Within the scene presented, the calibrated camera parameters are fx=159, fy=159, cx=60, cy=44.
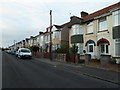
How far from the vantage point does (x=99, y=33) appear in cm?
2259

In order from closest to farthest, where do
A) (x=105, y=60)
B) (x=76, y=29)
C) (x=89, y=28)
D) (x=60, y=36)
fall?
(x=105, y=60) < (x=89, y=28) < (x=76, y=29) < (x=60, y=36)

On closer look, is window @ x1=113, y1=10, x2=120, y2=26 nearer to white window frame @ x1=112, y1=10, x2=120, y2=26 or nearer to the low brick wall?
white window frame @ x1=112, y1=10, x2=120, y2=26

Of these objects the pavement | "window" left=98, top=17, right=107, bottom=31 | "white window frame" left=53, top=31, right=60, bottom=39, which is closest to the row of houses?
"window" left=98, top=17, right=107, bottom=31

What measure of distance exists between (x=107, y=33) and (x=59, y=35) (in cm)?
1892

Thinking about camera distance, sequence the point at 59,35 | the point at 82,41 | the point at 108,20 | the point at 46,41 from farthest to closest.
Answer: the point at 46,41, the point at 59,35, the point at 82,41, the point at 108,20

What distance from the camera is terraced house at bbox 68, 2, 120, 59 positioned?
1939 cm

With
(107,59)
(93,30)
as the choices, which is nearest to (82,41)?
(93,30)

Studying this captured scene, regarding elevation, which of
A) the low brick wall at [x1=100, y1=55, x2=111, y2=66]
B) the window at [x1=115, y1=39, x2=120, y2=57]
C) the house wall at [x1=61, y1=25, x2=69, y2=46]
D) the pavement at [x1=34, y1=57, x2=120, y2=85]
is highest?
the house wall at [x1=61, y1=25, x2=69, y2=46]

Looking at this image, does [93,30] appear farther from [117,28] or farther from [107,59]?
[107,59]

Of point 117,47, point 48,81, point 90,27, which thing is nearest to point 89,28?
point 90,27

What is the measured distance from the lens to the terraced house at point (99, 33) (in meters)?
19.4

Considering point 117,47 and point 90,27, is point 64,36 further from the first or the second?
point 117,47

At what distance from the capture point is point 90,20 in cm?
2466

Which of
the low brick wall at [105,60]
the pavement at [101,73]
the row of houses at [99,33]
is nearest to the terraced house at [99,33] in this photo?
the row of houses at [99,33]
